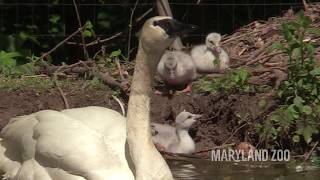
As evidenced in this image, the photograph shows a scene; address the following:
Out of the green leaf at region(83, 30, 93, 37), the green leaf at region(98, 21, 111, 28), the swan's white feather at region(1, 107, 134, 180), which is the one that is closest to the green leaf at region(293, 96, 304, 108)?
the swan's white feather at region(1, 107, 134, 180)

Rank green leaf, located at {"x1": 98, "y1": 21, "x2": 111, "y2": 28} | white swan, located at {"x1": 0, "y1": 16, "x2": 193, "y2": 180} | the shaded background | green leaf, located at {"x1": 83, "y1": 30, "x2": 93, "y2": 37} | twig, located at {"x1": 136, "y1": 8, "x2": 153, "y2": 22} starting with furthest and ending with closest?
1. green leaf, located at {"x1": 98, "y1": 21, "x2": 111, "y2": 28}
2. the shaded background
3. twig, located at {"x1": 136, "y1": 8, "x2": 153, "y2": 22}
4. green leaf, located at {"x1": 83, "y1": 30, "x2": 93, "y2": 37}
5. white swan, located at {"x1": 0, "y1": 16, "x2": 193, "y2": 180}

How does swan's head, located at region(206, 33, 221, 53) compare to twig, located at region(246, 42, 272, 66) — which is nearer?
twig, located at region(246, 42, 272, 66)

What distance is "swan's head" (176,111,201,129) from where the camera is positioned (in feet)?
23.7

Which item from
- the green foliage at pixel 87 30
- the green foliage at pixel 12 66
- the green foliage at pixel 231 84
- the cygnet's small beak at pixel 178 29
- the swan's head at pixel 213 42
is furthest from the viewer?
the green foliage at pixel 87 30

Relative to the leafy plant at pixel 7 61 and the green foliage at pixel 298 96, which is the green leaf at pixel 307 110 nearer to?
the green foliage at pixel 298 96

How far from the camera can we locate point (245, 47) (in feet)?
31.5

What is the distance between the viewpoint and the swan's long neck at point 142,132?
179 inches

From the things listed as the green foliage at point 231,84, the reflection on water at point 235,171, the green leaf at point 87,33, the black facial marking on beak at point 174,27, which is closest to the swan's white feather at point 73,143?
the black facial marking on beak at point 174,27

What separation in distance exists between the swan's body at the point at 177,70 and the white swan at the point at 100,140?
2.89 metres

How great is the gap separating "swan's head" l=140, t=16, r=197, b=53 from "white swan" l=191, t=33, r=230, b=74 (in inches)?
159

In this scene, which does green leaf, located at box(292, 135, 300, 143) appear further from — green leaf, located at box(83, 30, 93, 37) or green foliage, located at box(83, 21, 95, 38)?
green leaf, located at box(83, 30, 93, 37)

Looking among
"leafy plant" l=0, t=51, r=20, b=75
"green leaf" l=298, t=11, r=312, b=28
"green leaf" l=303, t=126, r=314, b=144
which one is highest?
"green leaf" l=298, t=11, r=312, b=28

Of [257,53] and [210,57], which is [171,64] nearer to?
[210,57]

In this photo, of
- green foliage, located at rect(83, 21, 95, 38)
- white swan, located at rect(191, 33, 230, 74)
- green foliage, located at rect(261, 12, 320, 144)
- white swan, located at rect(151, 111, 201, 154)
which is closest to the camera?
green foliage, located at rect(261, 12, 320, 144)
